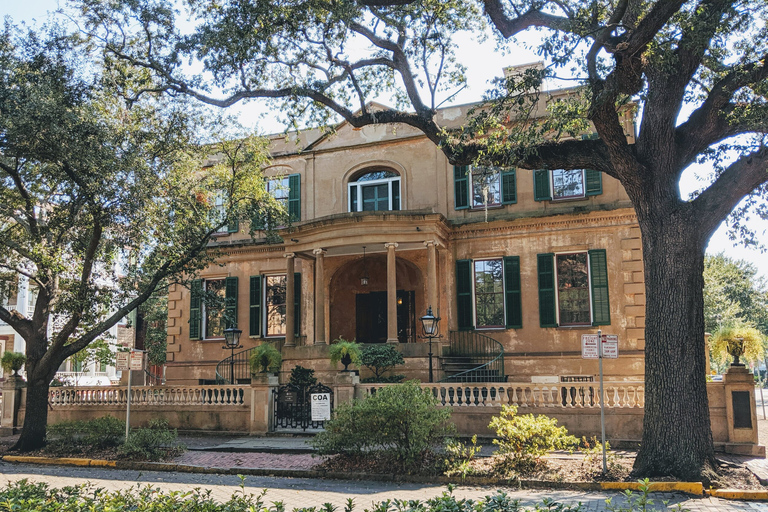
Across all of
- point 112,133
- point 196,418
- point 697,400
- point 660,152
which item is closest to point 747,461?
point 697,400

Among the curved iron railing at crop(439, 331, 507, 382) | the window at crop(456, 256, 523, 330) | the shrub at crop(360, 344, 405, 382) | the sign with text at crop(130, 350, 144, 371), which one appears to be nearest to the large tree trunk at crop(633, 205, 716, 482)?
the curved iron railing at crop(439, 331, 507, 382)

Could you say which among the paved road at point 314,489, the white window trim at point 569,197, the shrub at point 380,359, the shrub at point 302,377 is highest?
the white window trim at point 569,197

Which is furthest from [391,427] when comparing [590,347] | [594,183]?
[594,183]

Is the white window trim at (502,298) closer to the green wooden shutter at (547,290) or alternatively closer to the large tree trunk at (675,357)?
the green wooden shutter at (547,290)

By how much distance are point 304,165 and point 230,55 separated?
10148 mm

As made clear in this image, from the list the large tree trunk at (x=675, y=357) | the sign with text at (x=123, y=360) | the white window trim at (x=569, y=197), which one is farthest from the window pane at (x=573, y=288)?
the sign with text at (x=123, y=360)

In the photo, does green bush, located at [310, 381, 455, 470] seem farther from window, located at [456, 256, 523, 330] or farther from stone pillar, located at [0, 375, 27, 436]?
stone pillar, located at [0, 375, 27, 436]

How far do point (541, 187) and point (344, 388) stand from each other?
9.54 metres

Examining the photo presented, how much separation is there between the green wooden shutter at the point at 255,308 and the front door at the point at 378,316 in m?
3.65

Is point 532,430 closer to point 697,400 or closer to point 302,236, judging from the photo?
point 697,400

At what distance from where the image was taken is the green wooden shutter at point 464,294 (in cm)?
2006

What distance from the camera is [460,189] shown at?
20.8 m

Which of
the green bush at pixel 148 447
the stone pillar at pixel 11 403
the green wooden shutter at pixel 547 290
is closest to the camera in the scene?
the green bush at pixel 148 447

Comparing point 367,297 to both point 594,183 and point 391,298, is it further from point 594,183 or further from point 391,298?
point 594,183
